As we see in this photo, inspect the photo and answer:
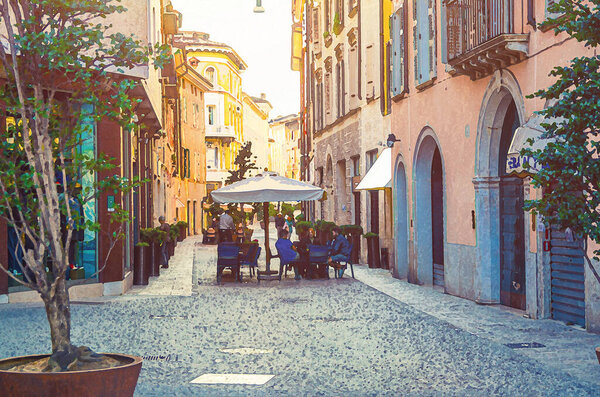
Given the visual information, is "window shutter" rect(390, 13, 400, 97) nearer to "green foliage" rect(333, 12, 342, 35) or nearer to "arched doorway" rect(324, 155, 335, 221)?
"green foliage" rect(333, 12, 342, 35)

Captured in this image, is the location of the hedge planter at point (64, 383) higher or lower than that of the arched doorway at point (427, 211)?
lower

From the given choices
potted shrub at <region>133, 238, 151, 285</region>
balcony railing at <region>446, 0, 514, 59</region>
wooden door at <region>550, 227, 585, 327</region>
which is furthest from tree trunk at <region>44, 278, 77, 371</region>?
potted shrub at <region>133, 238, 151, 285</region>

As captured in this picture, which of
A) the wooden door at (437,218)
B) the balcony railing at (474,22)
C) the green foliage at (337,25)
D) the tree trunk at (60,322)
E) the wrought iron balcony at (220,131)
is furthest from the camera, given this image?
the wrought iron balcony at (220,131)

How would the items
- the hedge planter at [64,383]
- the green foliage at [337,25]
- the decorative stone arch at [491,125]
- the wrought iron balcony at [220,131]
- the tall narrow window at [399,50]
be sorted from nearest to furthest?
1. the hedge planter at [64,383]
2. the decorative stone arch at [491,125]
3. the tall narrow window at [399,50]
4. the green foliage at [337,25]
5. the wrought iron balcony at [220,131]

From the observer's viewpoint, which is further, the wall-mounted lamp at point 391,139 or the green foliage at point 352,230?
the green foliage at point 352,230

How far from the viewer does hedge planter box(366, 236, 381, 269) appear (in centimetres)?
2411

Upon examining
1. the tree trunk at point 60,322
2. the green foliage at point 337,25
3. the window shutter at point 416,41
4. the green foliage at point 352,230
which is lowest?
the tree trunk at point 60,322

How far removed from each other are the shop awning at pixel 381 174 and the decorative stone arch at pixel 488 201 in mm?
7262

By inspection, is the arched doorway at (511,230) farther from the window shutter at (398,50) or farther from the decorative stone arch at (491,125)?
the window shutter at (398,50)

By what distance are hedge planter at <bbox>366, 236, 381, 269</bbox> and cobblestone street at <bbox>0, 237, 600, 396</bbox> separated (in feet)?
22.7

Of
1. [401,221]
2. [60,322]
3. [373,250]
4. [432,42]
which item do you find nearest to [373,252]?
[373,250]

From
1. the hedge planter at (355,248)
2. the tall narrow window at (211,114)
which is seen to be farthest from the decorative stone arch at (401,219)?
the tall narrow window at (211,114)

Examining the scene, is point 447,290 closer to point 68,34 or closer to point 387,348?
point 387,348

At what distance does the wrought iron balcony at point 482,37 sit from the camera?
505 inches
